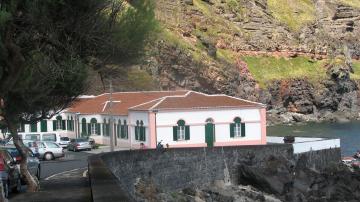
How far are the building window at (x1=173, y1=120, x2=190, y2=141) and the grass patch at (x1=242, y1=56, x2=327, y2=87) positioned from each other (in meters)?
98.5

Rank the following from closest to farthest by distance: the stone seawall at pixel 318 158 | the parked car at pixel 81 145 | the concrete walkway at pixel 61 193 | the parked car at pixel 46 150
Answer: the concrete walkway at pixel 61 193 → the parked car at pixel 46 150 → the stone seawall at pixel 318 158 → the parked car at pixel 81 145

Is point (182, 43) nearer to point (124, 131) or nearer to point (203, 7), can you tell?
point (203, 7)

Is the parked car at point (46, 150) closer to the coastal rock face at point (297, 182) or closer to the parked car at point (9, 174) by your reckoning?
the coastal rock face at point (297, 182)

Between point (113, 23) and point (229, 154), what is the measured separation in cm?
2635

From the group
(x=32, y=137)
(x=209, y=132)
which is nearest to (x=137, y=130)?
(x=209, y=132)

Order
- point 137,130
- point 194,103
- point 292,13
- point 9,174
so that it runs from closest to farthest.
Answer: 1. point 9,174
2. point 194,103
3. point 137,130
4. point 292,13

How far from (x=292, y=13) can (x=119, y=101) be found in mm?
128850

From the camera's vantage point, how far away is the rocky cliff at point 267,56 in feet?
415

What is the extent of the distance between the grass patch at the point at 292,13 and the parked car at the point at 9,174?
160 m

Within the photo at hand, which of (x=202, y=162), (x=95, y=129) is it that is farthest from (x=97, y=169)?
(x=95, y=129)

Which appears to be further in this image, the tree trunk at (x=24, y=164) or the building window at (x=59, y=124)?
the building window at (x=59, y=124)

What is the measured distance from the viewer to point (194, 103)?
56.2 metres

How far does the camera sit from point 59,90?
2569 cm

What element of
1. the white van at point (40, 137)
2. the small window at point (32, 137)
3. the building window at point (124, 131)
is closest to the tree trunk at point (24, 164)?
the white van at point (40, 137)
